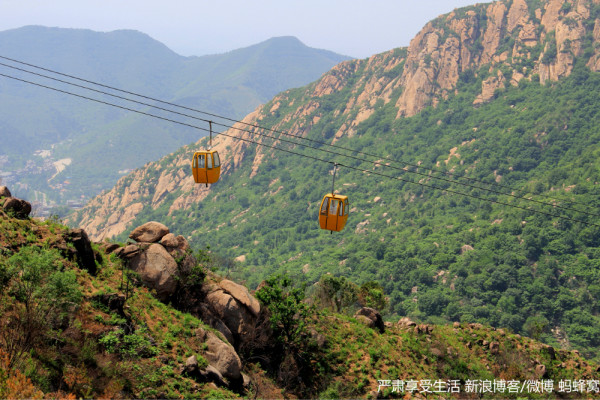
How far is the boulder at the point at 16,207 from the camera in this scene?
2327 cm

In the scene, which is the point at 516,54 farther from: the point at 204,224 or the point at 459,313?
the point at 204,224

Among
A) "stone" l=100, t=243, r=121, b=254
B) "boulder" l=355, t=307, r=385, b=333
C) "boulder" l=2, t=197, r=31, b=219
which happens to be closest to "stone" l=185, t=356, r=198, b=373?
"stone" l=100, t=243, r=121, b=254

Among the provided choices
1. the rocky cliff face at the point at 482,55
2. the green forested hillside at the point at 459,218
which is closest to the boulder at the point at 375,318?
the green forested hillside at the point at 459,218

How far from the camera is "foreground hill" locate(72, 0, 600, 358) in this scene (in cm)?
9250

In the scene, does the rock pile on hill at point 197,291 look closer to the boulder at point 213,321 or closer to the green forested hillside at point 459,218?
the boulder at point 213,321

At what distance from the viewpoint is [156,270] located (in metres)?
26.5

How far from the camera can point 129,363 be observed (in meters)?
19.0

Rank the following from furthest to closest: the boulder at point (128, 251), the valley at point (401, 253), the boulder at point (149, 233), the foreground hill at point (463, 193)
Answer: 1. the foreground hill at point (463, 193)
2. the boulder at point (149, 233)
3. the boulder at point (128, 251)
4. the valley at point (401, 253)

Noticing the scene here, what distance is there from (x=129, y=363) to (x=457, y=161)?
5746 inches

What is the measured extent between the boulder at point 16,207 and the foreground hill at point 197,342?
104 millimetres

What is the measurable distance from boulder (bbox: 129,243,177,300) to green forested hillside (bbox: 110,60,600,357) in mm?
39041

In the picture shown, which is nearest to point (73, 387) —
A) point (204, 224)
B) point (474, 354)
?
point (474, 354)

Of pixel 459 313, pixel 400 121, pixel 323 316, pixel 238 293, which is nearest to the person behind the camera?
pixel 238 293

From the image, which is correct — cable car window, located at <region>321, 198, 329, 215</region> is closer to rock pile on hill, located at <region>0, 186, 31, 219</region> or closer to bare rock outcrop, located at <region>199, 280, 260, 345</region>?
bare rock outcrop, located at <region>199, 280, 260, 345</region>
